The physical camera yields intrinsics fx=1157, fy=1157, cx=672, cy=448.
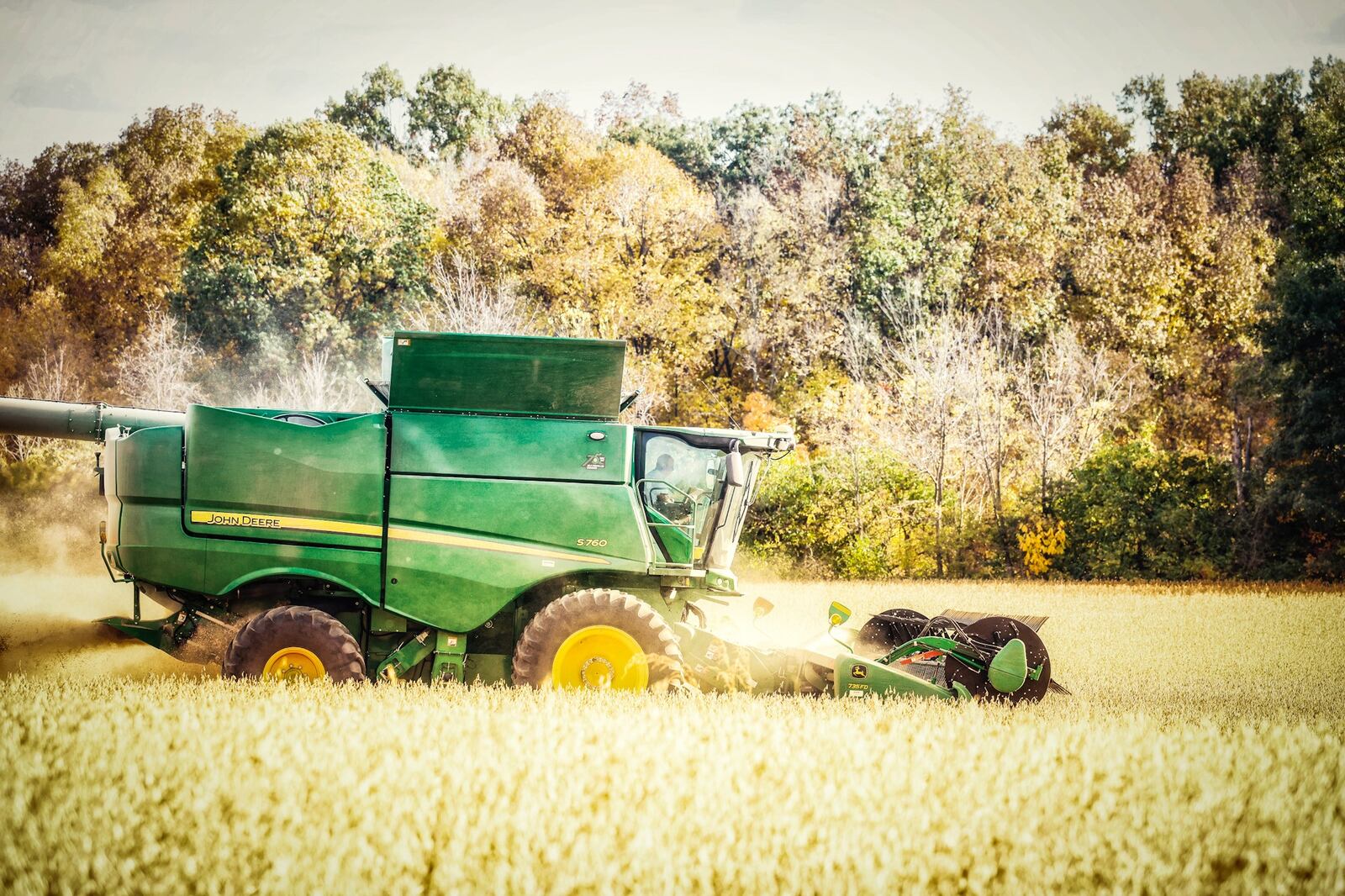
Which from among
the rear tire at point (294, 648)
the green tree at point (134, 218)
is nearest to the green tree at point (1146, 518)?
the rear tire at point (294, 648)

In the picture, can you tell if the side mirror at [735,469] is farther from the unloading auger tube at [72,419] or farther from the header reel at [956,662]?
the unloading auger tube at [72,419]

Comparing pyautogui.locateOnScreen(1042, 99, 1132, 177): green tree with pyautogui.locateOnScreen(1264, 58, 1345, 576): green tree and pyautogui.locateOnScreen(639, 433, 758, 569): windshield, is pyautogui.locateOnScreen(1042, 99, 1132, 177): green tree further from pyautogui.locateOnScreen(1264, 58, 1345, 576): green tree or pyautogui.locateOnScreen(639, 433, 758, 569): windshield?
pyautogui.locateOnScreen(639, 433, 758, 569): windshield

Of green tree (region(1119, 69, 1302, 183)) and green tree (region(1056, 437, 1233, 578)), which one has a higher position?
green tree (region(1119, 69, 1302, 183))

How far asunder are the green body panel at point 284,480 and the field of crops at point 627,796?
1.32m

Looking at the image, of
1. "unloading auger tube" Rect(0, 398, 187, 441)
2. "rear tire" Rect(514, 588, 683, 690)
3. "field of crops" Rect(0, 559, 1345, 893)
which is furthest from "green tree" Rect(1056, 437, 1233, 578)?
"unloading auger tube" Rect(0, 398, 187, 441)

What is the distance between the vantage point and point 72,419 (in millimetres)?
10344

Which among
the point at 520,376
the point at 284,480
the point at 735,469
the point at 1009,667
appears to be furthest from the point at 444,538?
the point at 1009,667

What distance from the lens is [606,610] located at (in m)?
9.15

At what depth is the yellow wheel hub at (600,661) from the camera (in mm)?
9094

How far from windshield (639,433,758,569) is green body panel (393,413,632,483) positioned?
40cm

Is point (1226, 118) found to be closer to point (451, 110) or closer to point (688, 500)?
point (451, 110)

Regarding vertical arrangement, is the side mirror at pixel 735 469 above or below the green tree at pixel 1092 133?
below

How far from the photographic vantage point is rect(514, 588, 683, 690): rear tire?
A: 910 centimetres

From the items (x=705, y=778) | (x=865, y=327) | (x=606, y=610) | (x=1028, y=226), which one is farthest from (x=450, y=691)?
(x=1028, y=226)
